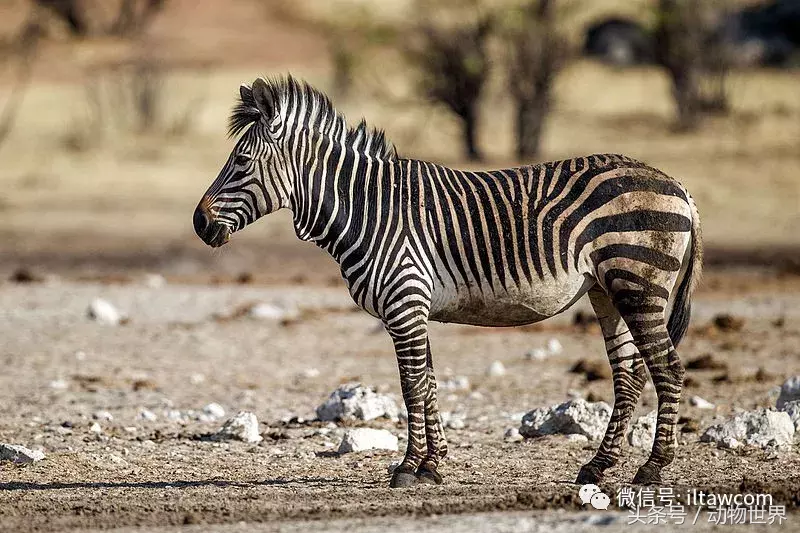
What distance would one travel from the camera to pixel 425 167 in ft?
24.5

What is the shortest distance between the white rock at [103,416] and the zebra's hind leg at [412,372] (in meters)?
3.06

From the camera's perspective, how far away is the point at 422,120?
2989 cm

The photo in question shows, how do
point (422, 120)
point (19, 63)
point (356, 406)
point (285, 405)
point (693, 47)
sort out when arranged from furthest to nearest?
point (19, 63)
point (693, 47)
point (422, 120)
point (285, 405)
point (356, 406)

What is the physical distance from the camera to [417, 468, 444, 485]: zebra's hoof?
7.26 meters

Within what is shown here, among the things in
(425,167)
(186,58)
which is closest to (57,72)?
(186,58)

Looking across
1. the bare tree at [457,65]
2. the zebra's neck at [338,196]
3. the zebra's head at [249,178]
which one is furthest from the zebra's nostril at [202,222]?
the bare tree at [457,65]

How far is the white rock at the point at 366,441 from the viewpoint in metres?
8.38

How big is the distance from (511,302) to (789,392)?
9.83 ft

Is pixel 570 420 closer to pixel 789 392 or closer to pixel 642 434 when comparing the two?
pixel 642 434

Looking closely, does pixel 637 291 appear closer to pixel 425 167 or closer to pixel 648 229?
pixel 648 229

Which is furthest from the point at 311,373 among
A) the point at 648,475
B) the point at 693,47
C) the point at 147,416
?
the point at 693,47

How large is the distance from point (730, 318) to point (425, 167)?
688 centimetres

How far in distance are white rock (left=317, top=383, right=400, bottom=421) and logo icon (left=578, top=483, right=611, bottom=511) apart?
284 centimetres

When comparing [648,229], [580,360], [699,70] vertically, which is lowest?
[580,360]
